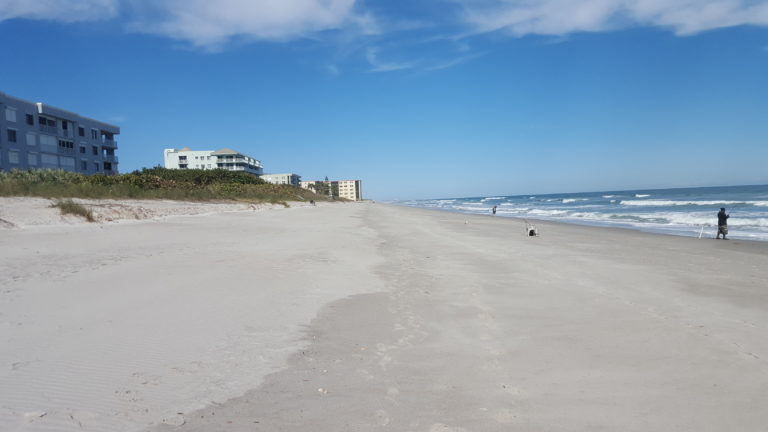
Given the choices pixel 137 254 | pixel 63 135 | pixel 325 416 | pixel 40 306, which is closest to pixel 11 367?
pixel 40 306

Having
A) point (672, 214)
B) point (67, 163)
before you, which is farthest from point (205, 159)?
point (672, 214)

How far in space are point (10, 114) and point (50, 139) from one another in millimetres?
5887

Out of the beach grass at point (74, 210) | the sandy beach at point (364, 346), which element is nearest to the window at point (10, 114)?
the beach grass at point (74, 210)

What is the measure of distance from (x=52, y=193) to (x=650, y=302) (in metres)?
20.2

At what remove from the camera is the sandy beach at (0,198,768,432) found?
302 centimetres

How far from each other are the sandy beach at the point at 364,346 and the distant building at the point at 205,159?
10969 centimetres

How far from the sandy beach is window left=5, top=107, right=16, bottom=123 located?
161 ft

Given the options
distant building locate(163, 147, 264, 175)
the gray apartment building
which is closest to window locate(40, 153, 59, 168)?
the gray apartment building

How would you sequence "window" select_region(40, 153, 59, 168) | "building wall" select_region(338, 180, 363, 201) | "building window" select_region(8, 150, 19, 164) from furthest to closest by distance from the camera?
1. "building wall" select_region(338, 180, 363, 201)
2. "window" select_region(40, 153, 59, 168)
3. "building window" select_region(8, 150, 19, 164)

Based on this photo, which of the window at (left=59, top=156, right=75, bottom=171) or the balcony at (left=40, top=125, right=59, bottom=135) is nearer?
the balcony at (left=40, top=125, right=59, bottom=135)

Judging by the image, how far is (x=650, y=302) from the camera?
21.1 feet

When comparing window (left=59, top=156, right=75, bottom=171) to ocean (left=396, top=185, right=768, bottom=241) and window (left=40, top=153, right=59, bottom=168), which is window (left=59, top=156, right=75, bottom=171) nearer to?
window (left=40, top=153, right=59, bottom=168)

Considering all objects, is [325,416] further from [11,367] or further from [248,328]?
[11,367]

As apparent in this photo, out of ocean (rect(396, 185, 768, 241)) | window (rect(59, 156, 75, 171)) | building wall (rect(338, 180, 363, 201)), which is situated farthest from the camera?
building wall (rect(338, 180, 363, 201))
